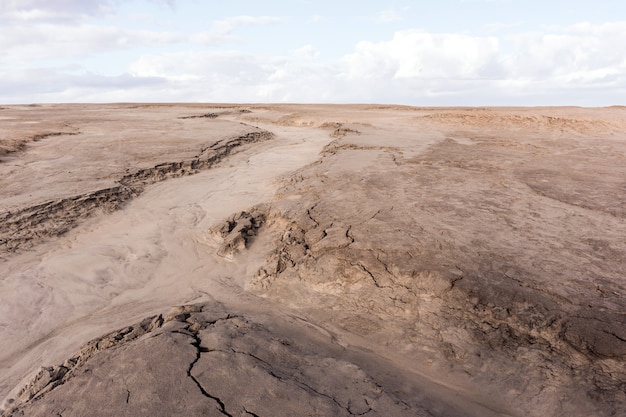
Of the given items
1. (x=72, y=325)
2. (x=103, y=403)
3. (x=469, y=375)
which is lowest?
(x=72, y=325)

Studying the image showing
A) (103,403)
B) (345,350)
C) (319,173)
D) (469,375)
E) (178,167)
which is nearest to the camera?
(103,403)

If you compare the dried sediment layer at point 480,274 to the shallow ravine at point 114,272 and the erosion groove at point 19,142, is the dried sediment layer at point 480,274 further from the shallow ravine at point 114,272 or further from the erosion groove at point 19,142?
the erosion groove at point 19,142

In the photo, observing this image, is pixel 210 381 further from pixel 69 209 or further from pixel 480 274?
pixel 69 209

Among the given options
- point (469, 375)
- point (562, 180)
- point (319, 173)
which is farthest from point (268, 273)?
point (562, 180)

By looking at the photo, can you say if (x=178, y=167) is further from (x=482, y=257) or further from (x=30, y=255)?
(x=482, y=257)

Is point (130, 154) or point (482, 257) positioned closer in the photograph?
point (482, 257)

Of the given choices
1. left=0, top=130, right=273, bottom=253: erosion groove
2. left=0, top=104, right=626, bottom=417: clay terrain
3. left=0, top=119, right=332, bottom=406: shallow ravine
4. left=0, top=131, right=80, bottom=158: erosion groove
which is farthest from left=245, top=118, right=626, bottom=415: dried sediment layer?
left=0, top=131, right=80, bottom=158: erosion groove

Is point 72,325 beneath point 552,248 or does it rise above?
beneath
